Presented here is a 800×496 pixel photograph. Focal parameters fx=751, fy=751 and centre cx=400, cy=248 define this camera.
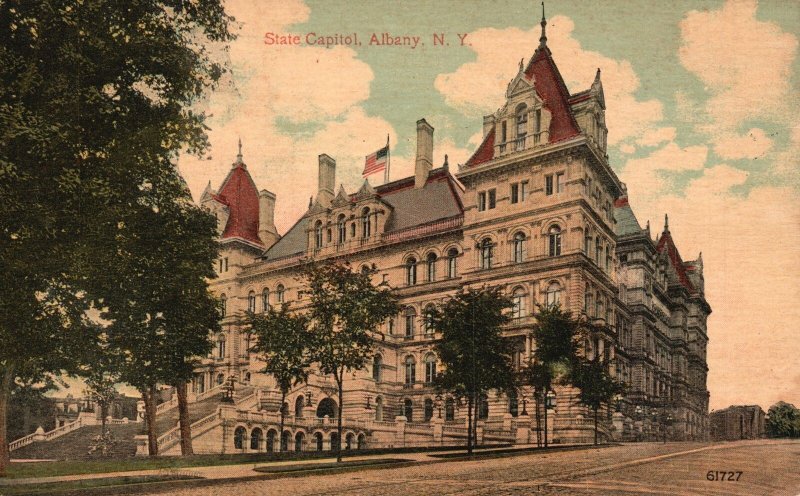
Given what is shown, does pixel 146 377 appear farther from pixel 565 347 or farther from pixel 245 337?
pixel 565 347

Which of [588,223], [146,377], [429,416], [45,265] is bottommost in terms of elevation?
[429,416]

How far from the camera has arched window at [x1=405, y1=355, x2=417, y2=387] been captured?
4131 cm

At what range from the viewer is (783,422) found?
29.0 meters

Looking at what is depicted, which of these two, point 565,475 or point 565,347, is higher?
point 565,347

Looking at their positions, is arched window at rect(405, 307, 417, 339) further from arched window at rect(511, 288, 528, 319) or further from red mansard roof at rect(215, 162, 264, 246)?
red mansard roof at rect(215, 162, 264, 246)

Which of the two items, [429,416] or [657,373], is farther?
[657,373]

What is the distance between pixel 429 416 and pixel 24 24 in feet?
94.8

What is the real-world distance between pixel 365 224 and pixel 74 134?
2952 cm

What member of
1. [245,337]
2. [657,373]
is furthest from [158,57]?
[657,373]

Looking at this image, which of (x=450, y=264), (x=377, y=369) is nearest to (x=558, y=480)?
(x=377, y=369)

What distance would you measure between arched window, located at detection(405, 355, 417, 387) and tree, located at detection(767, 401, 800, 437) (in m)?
17.6

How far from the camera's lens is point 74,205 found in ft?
56.2

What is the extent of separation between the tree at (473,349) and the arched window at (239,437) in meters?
9.43

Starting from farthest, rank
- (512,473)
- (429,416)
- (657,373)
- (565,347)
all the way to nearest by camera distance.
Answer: (657,373)
(429,416)
(565,347)
(512,473)
